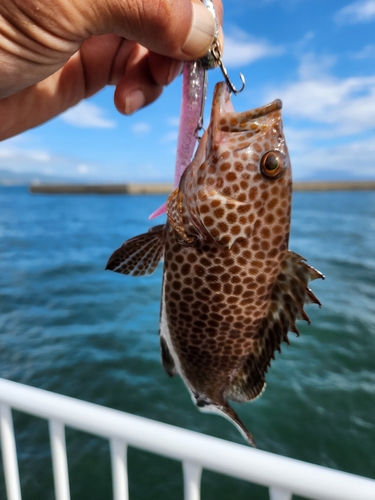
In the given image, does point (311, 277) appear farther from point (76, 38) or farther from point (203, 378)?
point (76, 38)

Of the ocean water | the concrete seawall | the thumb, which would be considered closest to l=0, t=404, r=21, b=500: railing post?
the thumb

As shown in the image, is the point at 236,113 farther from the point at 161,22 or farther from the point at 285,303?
the point at 285,303


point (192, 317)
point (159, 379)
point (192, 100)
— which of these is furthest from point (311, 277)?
point (159, 379)

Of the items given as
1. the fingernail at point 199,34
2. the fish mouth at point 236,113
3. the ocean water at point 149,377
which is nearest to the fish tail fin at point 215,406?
the fish mouth at point 236,113

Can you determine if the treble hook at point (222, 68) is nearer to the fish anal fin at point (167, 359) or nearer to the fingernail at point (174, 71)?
the fingernail at point (174, 71)

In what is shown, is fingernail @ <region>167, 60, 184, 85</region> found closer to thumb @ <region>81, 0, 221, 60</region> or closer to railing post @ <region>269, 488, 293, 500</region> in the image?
thumb @ <region>81, 0, 221, 60</region>

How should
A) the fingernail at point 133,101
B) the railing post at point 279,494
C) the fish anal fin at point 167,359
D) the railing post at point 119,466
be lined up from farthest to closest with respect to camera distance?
the fingernail at point 133,101 → the fish anal fin at point 167,359 → the railing post at point 119,466 → the railing post at point 279,494

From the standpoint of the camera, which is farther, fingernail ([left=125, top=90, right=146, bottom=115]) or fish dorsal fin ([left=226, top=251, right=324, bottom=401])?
fingernail ([left=125, top=90, right=146, bottom=115])
